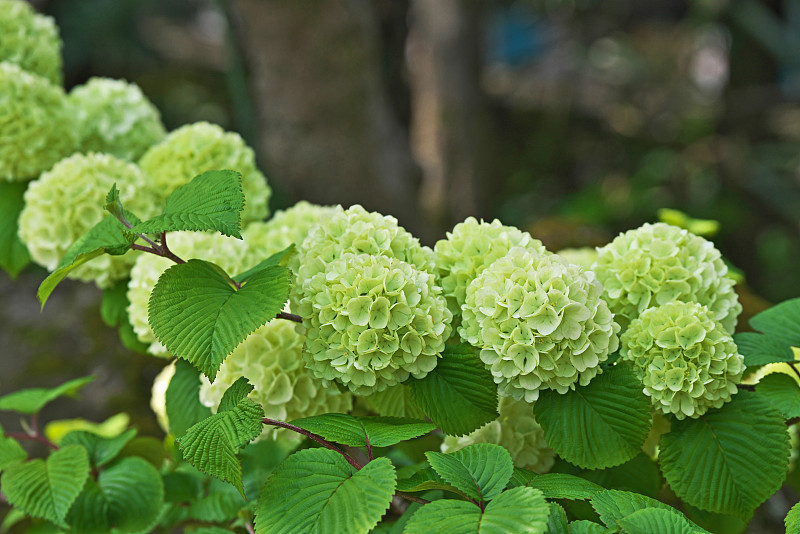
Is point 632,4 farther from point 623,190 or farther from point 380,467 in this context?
point 380,467

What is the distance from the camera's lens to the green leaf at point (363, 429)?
667mm

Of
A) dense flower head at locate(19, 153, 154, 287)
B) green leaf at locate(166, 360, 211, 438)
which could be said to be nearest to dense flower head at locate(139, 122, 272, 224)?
dense flower head at locate(19, 153, 154, 287)

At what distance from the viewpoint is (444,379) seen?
0.77 metres

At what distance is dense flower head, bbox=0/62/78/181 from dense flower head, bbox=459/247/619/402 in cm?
85

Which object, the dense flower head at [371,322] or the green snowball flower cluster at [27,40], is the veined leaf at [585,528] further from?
the green snowball flower cluster at [27,40]

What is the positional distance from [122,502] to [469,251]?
1.94 ft

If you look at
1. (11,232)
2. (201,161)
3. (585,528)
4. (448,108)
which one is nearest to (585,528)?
(585,528)

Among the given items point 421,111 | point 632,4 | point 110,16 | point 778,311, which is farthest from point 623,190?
point 778,311

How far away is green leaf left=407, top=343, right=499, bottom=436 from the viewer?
749 mm

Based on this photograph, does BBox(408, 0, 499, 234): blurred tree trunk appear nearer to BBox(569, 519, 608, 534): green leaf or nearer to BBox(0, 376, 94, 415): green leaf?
BBox(0, 376, 94, 415): green leaf

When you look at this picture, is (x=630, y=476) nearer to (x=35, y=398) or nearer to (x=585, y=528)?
(x=585, y=528)

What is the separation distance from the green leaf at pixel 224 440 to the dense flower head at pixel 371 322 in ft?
0.36

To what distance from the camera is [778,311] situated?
88cm

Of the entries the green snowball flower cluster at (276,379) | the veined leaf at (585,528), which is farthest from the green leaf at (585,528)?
the green snowball flower cluster at (276,379)
